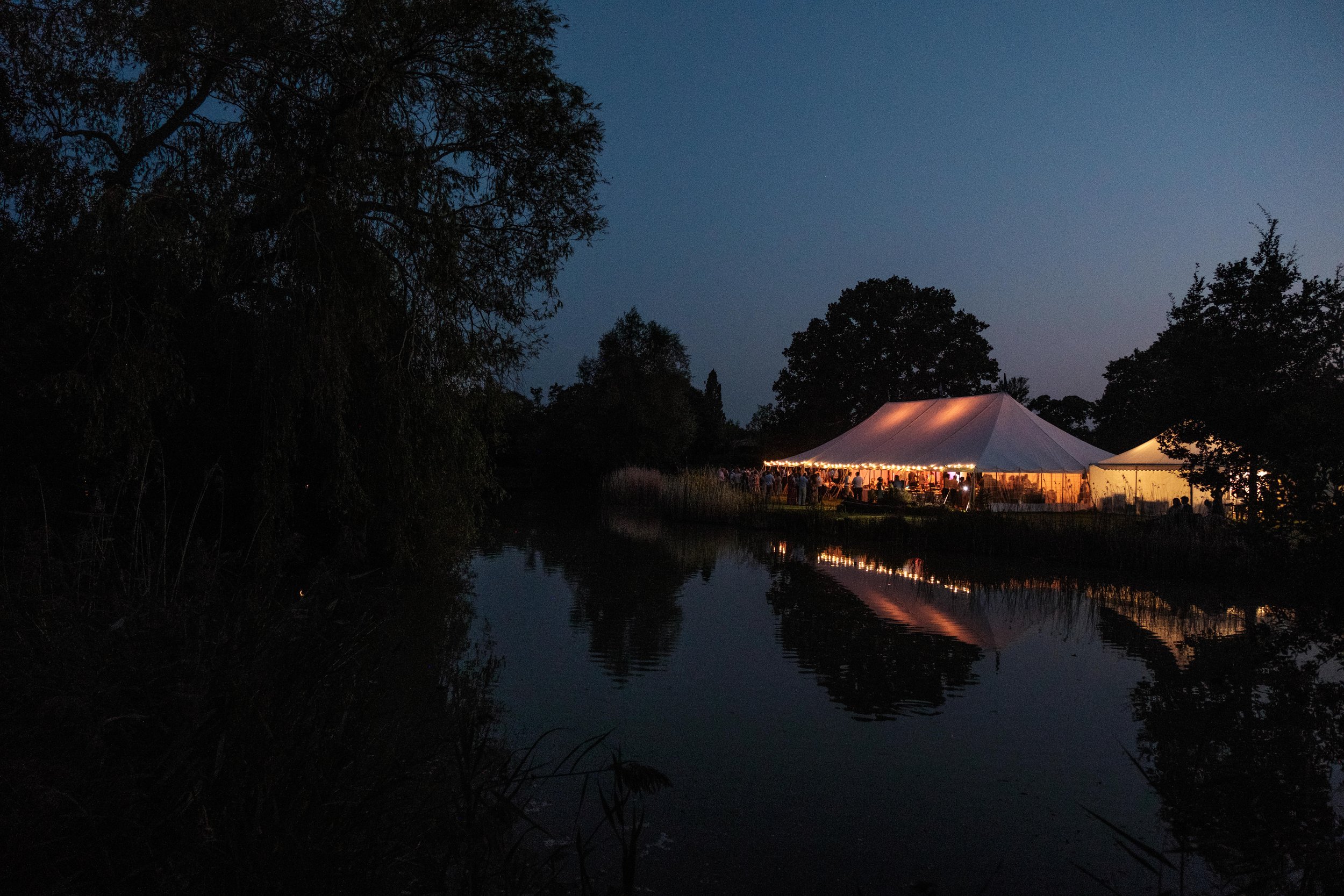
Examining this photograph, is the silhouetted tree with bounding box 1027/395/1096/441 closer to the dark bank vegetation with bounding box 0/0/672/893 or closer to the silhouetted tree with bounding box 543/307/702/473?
the silhouetted tree with bounding box 543/307/702/473

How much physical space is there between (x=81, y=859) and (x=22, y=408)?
568 centimetres

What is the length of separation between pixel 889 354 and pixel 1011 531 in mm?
28292

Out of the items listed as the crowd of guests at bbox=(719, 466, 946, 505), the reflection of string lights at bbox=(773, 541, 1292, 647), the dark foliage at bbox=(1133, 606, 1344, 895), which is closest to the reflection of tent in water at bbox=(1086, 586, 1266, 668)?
the reflection of string lights at bbox=(773, 541, 1292, 647)

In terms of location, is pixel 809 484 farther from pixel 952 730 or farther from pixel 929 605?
pixel 952 730

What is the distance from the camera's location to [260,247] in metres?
7.24

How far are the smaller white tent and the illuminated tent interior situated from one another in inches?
30.2

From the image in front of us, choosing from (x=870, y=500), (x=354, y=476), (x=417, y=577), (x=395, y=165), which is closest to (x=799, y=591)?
(x=417, y=577)

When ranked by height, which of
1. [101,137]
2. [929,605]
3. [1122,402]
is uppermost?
[1122,402]

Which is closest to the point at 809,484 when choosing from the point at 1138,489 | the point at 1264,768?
the point at 1138,489

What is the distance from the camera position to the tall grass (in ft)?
75.9

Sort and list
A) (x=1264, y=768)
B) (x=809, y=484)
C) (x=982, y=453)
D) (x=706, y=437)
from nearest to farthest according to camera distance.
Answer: (x=1264, y=768) < (x=982, y=453) < (x=809, y=484) < (x=706, y=437)

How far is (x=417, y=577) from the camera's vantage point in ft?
30.6

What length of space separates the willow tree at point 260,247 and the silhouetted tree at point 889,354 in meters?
36.4

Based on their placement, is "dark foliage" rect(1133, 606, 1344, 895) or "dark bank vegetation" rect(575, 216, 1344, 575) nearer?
"dark foliage" rect(1133, 606, 1344, 895)
